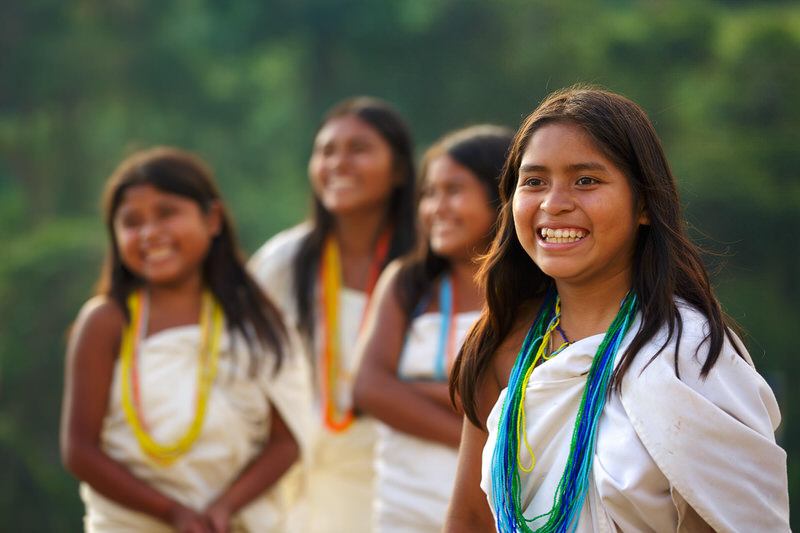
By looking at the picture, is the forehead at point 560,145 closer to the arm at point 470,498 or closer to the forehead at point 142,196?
the arm at point 470,498

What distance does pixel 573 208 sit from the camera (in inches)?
83.3

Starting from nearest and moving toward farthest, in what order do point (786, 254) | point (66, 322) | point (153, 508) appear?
point (153, 508), point (66, 322), point (786, 254)

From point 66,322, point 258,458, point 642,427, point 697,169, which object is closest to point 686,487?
point 642,427

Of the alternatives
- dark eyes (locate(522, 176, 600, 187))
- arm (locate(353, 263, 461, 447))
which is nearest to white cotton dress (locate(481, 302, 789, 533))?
dark eyes (locate(522, 176, 600, 187))

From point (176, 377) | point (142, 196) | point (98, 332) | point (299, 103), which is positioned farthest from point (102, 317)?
point (299, 103)

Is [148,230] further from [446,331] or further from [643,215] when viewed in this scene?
[643,215]

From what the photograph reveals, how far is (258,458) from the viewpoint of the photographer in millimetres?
3645

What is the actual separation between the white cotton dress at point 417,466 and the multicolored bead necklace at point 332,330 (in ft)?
2.53

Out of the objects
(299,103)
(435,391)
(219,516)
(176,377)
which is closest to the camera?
(435,391)

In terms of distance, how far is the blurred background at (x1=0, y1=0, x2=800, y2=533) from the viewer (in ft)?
25.6

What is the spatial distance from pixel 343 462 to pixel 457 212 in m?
1.36

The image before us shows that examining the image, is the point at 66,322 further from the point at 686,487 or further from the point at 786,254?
the point at 686,487

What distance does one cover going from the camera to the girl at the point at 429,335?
3316 millimetres

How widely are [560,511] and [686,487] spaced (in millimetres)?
272
